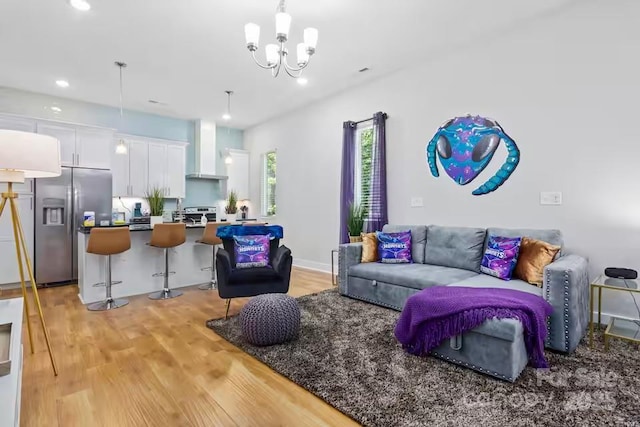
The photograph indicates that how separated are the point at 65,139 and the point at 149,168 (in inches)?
55.7

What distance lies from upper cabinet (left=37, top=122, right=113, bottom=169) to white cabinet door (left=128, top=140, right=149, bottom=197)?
1.82 ft

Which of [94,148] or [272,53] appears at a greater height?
[272,53]

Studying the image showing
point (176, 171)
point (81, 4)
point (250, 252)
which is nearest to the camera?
point (81, 4)

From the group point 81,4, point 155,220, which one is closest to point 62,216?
point 155,220

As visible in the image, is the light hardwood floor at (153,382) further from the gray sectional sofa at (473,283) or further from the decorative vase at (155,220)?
the decorative vase at (155,220)

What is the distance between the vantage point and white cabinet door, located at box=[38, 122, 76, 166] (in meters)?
4.96

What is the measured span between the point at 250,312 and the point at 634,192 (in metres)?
3.44

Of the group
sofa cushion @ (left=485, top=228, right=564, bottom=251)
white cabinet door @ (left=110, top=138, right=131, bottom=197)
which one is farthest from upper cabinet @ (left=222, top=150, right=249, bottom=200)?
sofa cushion @ (left=485, top=228, right=564, bottom=251)

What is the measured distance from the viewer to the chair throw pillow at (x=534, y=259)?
2.87m

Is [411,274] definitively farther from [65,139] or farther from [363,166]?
[65,139]

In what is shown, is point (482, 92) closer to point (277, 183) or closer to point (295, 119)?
point (295, 119)

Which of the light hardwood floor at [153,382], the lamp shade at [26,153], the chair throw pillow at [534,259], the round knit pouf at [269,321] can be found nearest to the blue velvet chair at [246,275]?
the light hardwood floor at [153,382]

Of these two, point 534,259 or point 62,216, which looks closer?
point 534,259

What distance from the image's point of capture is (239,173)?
7.55m
